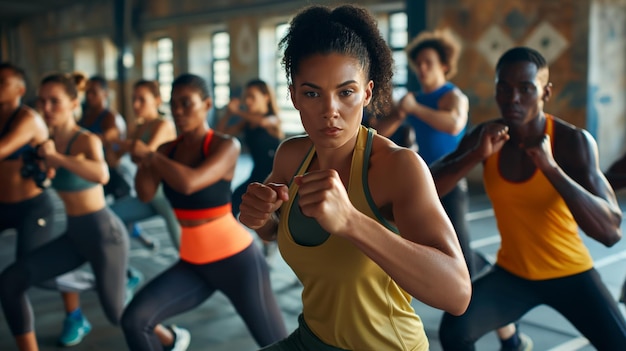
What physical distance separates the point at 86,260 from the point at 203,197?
2.59 feet

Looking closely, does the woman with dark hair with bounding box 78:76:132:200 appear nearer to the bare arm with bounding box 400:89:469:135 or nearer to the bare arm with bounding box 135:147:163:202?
the bare arm with bounding box 135:147:163:202

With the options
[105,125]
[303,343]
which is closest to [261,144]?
[105,125]

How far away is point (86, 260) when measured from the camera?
290cm

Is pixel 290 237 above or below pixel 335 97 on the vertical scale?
below

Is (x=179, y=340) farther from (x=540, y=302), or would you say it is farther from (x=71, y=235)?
(x=540, y=302)

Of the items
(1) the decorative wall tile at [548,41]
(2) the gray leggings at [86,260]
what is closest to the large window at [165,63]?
(1) the decorative wall tile at [548,41]

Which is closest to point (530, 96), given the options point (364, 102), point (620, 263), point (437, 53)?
point (364, 102)

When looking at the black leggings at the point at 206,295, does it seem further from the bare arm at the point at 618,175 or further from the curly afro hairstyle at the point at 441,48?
the curly afro hairstyle at the point at 441,48

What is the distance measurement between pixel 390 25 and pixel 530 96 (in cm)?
805

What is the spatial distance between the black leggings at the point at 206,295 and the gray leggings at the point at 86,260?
1.85 feet

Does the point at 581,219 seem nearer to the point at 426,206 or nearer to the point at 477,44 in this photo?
the point at 426,206

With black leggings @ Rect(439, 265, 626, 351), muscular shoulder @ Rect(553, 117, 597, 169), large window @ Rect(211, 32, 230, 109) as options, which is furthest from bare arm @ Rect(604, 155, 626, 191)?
large window @ Rect(211, 32, 230, 109)

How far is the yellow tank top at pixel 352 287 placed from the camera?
4.48 ft

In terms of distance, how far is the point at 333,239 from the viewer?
1.37 m
